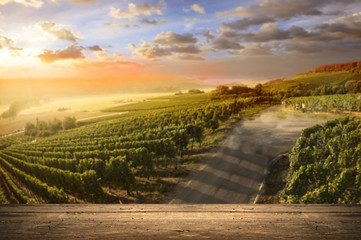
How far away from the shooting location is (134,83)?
283 inches

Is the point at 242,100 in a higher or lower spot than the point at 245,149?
higher

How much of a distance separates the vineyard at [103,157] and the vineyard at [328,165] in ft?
6.44

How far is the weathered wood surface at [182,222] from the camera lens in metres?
2.02

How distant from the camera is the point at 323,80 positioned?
19.9 feet

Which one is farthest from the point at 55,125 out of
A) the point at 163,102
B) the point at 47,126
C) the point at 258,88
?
the point at 258,88

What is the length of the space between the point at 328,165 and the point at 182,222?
5.91 metres

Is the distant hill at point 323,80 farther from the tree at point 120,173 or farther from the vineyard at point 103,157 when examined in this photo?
the tree at point 120,173

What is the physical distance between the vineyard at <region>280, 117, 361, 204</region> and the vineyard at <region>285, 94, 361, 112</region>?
1.18 ft

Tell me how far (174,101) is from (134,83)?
2280mm

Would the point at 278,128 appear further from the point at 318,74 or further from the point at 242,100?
the point at 318,74

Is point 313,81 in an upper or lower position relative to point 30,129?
upper

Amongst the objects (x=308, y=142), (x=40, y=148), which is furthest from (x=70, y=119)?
Answer: (x=308, y=142)

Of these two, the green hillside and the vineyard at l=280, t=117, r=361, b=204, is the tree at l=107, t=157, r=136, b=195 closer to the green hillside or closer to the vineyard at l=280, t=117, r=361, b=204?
the vineyard at l=280, t=117, r=361, b=204

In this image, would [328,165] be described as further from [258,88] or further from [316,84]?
[258,88]
